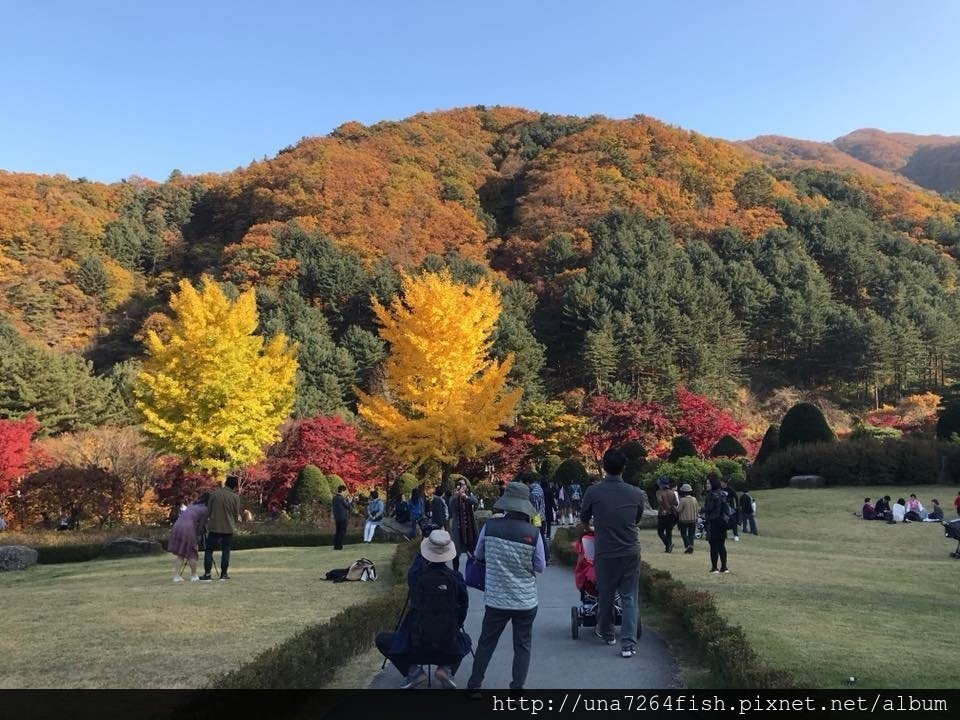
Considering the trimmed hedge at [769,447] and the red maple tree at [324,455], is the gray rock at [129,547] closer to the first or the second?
the red maple tree at [324,455]

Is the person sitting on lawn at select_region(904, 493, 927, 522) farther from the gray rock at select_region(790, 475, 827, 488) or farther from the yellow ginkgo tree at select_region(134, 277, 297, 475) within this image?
the yellow ginkgo tree at select_region(134, 277, 297, 475)

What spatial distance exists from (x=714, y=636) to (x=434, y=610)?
259cm

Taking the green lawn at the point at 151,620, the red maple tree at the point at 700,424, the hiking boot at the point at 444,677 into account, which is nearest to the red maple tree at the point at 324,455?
the green lawn at the point at 151,620

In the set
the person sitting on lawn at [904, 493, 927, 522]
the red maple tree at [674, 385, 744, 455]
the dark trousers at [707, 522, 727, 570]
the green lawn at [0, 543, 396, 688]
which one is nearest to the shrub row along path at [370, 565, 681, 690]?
the green lawn at [0, 543, 396, 688]

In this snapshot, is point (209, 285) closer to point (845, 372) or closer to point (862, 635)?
point (862, 635)

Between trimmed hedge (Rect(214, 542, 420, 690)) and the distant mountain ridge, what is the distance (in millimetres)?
154800

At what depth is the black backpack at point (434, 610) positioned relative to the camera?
17.5 feet

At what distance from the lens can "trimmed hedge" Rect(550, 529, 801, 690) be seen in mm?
4867

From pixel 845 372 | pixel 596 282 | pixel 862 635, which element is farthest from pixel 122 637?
pixel 845 372

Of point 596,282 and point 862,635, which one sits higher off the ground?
point 596,282

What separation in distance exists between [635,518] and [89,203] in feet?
263

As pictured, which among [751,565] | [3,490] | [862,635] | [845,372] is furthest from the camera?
[845,372]

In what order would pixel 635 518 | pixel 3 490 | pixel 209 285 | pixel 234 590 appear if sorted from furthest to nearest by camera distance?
pixel 209 285, pixel 3 490, pixel 234 590, pixel 635 518

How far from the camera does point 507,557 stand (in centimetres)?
528
